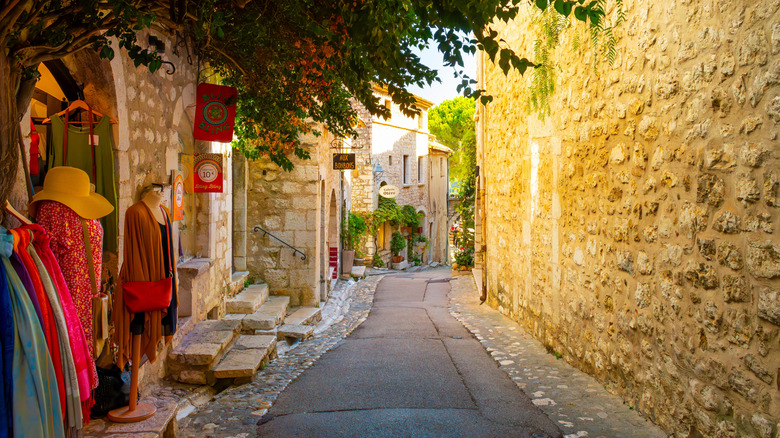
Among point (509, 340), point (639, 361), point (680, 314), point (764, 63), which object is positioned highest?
point (764, 63)

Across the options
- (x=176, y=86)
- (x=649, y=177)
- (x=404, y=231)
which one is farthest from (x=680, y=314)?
(x=404, y=231)

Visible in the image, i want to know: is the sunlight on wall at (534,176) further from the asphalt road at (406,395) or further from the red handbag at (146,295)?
the red handbag at (146,295)

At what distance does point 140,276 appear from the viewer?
3639 mm

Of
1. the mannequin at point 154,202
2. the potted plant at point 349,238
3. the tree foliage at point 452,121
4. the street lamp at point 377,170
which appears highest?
the tree foliage at point 452,121

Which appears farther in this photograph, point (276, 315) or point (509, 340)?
point (276, 315)

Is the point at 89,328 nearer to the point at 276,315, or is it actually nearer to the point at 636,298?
the point at 636,298

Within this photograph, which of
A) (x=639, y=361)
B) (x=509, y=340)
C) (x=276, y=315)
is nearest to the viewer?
(x=639, y=361)

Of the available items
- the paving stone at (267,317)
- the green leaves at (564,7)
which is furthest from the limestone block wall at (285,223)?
the green leaves at (564,7)

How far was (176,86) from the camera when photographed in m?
5.74

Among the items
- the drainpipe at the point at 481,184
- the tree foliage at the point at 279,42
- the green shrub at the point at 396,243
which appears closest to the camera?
the tree foliage at the point at 279,42

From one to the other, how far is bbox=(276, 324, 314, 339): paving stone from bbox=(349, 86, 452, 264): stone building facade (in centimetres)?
1236

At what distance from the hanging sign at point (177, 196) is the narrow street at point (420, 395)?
1666 millimetres

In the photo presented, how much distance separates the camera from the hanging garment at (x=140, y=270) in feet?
11.9

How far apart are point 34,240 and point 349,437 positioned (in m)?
2.20
